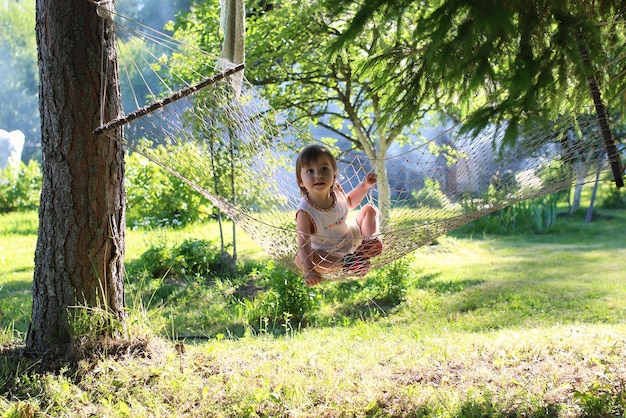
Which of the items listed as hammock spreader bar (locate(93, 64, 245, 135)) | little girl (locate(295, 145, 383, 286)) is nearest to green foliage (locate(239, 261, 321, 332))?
little girl (locate(295, 145, 383, 286))

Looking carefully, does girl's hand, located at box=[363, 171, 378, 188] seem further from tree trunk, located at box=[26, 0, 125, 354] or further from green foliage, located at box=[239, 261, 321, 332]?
green foliage, located at box=[239, 261, 321, 332]

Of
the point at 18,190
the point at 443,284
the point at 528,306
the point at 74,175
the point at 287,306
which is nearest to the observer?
the point at 74,175

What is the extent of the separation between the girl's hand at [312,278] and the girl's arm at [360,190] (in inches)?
15.5

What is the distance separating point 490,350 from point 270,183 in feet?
3.54

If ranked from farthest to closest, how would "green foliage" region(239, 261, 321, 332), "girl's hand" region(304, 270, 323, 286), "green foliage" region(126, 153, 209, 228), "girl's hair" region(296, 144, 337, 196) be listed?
"green foliage" region(126, 153, 209, 228) → "green foliage" region(239, 261, 321, 332) → "girl's hair" region(296, 144, 337, 196) → "girl's hand" region(304, 270, 323, 286)

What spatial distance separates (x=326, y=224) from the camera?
2.50m

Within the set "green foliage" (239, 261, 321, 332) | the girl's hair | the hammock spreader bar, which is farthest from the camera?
"green foliage" (239, 261, 321, 332)

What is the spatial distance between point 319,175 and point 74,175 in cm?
83

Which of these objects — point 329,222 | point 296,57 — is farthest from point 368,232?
point 296,57

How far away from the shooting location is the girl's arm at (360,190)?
8.54 ft

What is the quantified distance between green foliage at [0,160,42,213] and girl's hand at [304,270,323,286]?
5817 mm

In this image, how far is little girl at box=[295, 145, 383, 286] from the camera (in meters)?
2.35

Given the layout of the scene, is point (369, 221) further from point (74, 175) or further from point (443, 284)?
point (443, 284)

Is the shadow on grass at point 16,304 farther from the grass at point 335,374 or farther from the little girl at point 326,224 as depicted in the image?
the little girl at point 326,224
